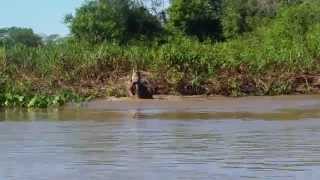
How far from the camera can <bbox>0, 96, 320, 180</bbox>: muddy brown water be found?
841 cm

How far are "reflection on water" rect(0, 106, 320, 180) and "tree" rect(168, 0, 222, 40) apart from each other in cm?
2860

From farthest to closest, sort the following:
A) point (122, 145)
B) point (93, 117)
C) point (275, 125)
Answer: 1. point (93, 117)
2. point (275, 125)
3. point (122, 145)

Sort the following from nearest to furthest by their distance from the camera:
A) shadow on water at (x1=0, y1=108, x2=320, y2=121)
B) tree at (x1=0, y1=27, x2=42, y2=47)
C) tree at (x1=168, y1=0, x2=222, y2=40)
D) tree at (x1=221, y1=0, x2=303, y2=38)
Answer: shadow on water at (x1=0, y1=108, x2=320, y2=121)
tree at (x1=168, y1=0, x2=222, y2=40)
tree at (x1=221, y1=0, x2=303, y2=38)
tree at (x1=0, y1=27, x2=42, y2=47)

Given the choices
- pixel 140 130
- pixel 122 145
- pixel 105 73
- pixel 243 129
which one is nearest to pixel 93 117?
pixel 140 130

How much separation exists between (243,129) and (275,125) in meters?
0.90

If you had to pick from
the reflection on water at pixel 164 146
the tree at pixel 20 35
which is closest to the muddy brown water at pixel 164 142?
the reflection on water at pixel 164 146

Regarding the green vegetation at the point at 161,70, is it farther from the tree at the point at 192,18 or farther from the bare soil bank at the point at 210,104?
the tree at the point at 192,18

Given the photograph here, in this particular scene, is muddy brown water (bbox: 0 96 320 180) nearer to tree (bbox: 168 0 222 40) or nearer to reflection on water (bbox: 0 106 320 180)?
reflection on water (bbox: 0 106 320 180)

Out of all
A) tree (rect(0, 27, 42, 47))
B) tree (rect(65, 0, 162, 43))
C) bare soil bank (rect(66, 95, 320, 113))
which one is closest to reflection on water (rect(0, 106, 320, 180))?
bare soil bank (rect(66, 95, 320, 113))

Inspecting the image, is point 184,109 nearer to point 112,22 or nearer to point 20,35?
point 112,22

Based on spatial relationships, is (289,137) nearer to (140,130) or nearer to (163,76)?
(140,130)

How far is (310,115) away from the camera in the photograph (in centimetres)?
1606

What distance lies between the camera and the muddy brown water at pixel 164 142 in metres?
8.41

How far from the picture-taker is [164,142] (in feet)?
37.4
